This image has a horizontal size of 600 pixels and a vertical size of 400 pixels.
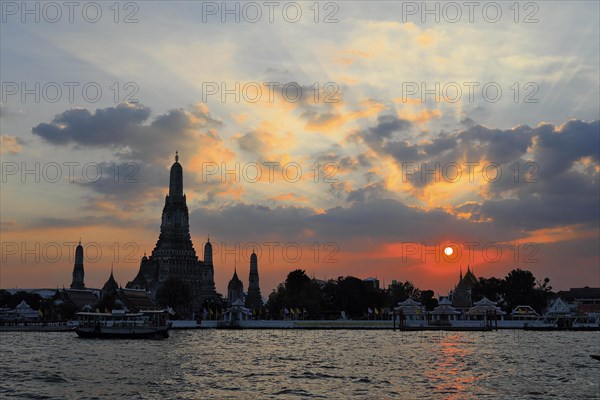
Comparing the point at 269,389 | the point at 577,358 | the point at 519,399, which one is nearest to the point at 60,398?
the point at 269,389

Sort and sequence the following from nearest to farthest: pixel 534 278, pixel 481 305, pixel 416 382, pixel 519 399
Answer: pixel 519 399 → pixel 416 382 → pixel 481 305 → pixel 534 278

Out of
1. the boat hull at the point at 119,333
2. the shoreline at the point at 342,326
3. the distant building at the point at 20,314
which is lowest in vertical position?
the shoreline at the point at 342,326

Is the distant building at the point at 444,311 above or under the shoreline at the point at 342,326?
above

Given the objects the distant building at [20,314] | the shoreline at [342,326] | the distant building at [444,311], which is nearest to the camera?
the shoreline at [342,326]

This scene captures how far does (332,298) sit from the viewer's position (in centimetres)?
18588

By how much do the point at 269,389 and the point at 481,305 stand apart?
118887mm

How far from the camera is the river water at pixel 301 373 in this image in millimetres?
44000

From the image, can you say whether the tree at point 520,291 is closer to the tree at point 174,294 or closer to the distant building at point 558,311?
the distant building at point 558,311

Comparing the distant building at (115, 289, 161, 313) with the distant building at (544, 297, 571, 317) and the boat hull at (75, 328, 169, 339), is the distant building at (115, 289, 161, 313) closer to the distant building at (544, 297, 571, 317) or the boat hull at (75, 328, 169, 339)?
the boat hull at (75, 328, 169, 339)

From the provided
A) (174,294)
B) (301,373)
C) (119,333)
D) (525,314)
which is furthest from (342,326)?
(301,373)

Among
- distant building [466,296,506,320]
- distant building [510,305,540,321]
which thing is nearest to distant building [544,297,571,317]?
distant building [510,305,540,321]

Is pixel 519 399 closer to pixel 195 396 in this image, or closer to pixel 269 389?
pixel 269 389

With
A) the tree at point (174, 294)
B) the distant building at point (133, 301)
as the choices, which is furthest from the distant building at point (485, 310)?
the distant building at point (133, 301)

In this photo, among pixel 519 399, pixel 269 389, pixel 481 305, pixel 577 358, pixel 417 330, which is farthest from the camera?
pixel 481 305
